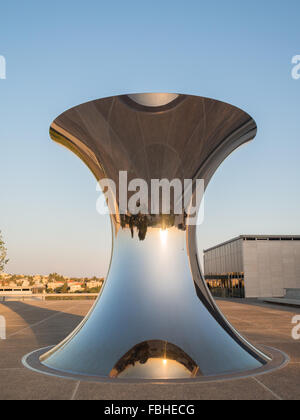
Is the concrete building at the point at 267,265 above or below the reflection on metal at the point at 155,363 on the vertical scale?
above

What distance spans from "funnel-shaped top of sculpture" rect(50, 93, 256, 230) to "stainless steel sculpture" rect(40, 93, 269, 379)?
13 millimetres

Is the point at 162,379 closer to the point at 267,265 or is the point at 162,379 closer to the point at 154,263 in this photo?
the point at 154,263

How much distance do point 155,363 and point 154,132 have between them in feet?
9.00

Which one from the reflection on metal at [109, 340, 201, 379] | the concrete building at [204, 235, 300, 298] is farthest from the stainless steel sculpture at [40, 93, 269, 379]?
the concrete building at [204, 235, 300, 298]

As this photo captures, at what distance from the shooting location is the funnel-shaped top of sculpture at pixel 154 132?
15.2ft

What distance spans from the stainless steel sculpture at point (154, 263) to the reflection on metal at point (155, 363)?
11mm

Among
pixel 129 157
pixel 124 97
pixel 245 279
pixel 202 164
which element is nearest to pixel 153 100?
pixel 124 97

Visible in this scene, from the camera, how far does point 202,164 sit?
5.14 metres

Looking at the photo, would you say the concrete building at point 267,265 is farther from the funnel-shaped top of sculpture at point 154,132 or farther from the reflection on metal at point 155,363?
the reflection on metal at point 155,363

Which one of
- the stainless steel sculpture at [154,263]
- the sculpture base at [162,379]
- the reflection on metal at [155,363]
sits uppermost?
the stainless steel sculpture at [154,263]

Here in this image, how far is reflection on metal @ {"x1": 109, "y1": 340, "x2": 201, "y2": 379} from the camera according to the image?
4059 mm

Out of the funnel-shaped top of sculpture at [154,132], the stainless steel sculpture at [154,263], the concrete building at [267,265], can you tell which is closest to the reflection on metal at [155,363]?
the stainless steel sculpture at [154,263]
